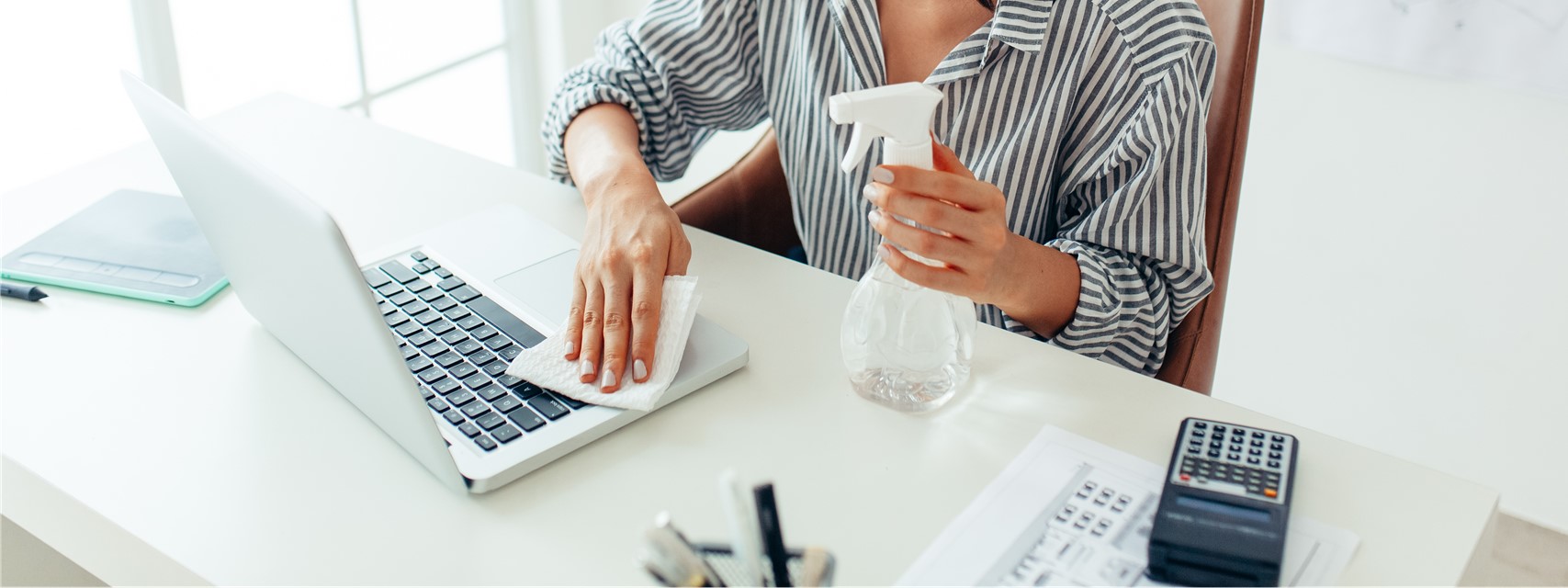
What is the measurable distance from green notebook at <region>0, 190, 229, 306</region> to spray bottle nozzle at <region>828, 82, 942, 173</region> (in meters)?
0.58

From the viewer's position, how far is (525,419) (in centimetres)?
77

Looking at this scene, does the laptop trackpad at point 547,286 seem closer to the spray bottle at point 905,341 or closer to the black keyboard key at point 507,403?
the black keyboard key at point 507,403

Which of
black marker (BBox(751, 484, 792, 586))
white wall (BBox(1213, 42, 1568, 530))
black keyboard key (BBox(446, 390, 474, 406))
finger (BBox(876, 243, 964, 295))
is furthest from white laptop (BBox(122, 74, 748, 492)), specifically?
white wall (BBox(1213, 42, 1568, 530))

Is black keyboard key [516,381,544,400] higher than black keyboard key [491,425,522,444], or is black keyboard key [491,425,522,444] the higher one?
black keyboard key [516,381,544,400]

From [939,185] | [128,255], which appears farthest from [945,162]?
[128,255]

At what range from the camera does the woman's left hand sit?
27.8 inches

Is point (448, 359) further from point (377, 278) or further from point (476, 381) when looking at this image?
point (377, 278)

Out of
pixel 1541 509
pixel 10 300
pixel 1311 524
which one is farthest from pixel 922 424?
pixel 1541 509

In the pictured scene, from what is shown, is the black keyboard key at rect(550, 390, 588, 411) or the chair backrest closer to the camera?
the black keyboard key at rect(550, 390, 588, 411)

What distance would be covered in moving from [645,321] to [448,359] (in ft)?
0.46

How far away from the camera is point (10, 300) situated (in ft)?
3.12

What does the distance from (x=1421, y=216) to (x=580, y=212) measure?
3.89 ft

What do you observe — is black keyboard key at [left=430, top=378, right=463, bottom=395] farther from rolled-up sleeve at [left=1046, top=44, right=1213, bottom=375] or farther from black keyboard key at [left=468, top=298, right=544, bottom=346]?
rolled-up sleeve at [left=1046, top=44, right=1213, bottom=375]

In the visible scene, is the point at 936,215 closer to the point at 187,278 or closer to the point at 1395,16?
the point at 187,278
